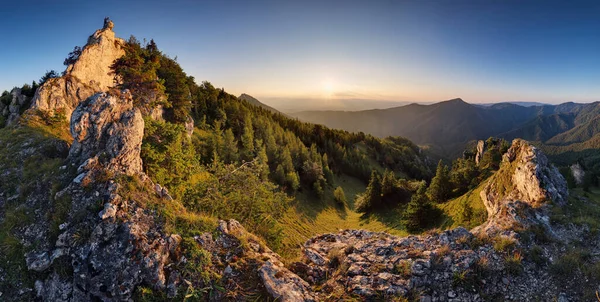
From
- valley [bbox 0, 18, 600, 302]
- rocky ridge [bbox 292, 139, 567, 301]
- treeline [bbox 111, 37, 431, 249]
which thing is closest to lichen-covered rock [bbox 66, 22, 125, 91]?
treeline [bbox 111, 37, 431, 249]

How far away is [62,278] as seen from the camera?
8844 mm

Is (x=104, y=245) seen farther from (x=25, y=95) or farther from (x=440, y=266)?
(x=25, y=95)

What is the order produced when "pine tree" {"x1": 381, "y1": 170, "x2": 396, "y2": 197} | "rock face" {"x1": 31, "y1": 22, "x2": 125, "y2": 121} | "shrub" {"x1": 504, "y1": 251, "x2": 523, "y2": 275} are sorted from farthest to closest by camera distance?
"pine tree" {"x1": 381, "y1": 170, "x2": 396, "y2": 197}, "rock face" {"x1": 31, "y1": 22, "x2": 125, "y2": 121}, "shrub" {"x1": 504, "y1": 251, "x2": 523, "y2": 275}

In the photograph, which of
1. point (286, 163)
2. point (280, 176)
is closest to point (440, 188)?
point (286, 163)

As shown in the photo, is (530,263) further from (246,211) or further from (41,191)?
(41,191)

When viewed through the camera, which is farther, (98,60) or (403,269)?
(98,60)

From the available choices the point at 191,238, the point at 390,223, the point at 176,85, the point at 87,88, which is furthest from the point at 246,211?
the point at 176,85

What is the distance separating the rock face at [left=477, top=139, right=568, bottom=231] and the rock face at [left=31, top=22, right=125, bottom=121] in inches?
1595

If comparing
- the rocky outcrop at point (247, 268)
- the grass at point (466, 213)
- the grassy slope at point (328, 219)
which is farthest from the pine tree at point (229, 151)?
the grass at point (466, 213)

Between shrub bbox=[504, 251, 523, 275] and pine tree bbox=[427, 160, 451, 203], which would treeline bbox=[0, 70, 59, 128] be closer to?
shrub bbox=[504, 251, 523, 275]

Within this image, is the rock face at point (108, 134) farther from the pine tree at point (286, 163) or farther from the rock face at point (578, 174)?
the rock face at point (578, 174)

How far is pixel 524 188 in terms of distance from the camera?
20172 millimetres

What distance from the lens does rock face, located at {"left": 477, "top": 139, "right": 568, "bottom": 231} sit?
529 inches

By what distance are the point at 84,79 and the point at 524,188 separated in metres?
52.9
